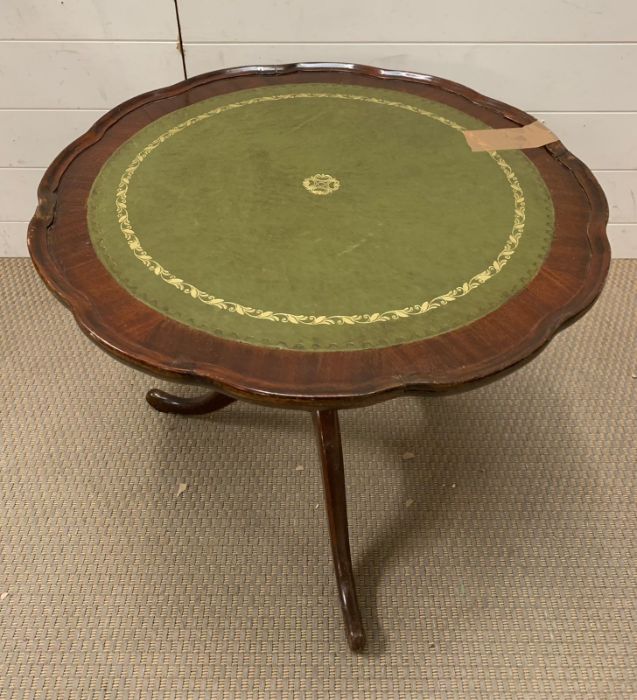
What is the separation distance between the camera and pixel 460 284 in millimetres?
923

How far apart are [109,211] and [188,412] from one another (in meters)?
0.59

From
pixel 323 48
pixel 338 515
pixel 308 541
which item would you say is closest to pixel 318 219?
pixel 338 515

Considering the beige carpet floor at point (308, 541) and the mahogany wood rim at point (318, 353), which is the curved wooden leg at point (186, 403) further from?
the mahogany wood rim at point (318, 353)

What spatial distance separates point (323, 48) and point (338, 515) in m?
1.02

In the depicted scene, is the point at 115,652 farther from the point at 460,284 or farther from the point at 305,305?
the point at 460,284

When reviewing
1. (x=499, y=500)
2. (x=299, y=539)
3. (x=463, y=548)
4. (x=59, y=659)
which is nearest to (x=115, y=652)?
(x=59, y=659)

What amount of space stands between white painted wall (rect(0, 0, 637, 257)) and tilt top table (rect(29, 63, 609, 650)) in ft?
0.96

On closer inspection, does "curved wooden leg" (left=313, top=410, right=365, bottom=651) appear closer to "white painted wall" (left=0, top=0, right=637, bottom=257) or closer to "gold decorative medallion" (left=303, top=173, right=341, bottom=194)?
"gold decorative medallion" (left=303, top=173, right=341, bottom=194)

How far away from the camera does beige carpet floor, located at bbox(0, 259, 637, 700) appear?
3.81 ft

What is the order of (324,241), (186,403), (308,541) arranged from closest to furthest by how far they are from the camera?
1. (324,241)
2. (308,541)
3. (186,403)

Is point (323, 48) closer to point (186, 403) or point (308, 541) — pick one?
point (186, 403)

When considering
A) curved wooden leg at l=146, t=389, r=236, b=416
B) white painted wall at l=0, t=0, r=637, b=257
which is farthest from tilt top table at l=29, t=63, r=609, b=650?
curved wooden leg at l=146, t=389, r=236, b=416

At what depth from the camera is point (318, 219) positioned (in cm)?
101

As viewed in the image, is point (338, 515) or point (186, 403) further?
point (186, 403)
